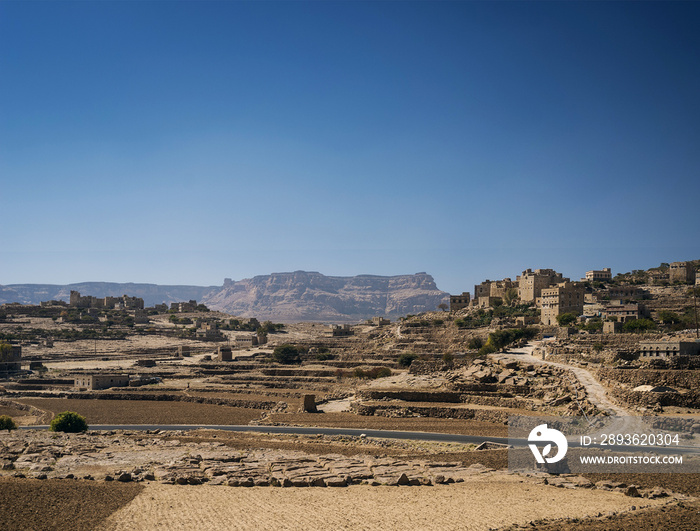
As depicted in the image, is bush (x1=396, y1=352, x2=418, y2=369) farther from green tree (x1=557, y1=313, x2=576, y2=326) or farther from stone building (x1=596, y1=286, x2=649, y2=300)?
stone building (x1=596, y1=286, x2=649, y2=300)

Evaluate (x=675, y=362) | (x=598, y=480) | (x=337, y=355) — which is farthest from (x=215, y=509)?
(x=337, y=355)

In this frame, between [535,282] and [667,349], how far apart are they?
46060mm

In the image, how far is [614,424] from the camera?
88.3 feet

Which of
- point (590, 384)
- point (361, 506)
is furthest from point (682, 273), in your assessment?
point (361, 506)

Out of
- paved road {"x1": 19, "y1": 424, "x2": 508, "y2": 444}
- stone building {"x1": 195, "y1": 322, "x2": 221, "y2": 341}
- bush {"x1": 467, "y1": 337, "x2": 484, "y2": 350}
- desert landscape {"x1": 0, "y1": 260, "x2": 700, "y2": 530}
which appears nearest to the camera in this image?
desert landscape {"x1": 0, "y1": 260, "x2": 700, "y2": 530}

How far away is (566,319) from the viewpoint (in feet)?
222

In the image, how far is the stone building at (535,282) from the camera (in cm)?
8406

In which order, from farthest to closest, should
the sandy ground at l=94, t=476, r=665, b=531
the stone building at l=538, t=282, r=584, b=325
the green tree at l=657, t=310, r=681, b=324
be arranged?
the stone building at l=538, t=282, r=584, b=325 → the green tree at l=657, t=310, r=681, b=324 → the sandy ground at l=94, t=476, r=665, b=531

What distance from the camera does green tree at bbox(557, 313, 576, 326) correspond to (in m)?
67.4

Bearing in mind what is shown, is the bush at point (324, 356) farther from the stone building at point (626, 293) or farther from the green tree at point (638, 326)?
the stone building at point (626, 293)

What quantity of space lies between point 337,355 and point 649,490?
56.5m

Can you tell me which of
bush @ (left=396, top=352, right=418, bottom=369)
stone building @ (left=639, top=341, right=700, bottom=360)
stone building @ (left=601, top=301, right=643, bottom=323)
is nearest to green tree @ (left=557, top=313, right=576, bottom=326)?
stone building @ (left=601, top=301, right=643, bottom=323)

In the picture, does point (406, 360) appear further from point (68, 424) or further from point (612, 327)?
point (68, 424)

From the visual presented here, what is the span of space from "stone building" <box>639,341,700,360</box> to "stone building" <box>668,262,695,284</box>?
51.9 meters
